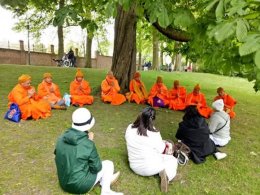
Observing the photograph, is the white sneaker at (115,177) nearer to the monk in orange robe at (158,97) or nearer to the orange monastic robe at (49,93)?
the orange monastic robe at (49,93)

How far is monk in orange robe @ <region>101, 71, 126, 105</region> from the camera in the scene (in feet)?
32.4

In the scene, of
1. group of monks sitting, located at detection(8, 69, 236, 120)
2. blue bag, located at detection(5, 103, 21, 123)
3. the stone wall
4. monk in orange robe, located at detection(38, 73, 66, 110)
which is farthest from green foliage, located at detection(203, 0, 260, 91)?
the stone wall

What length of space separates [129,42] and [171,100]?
7.33ft

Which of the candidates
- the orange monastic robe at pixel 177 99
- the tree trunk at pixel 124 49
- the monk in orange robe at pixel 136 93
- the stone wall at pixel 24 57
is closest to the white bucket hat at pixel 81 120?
the monk in orange robe at pixel 136 93

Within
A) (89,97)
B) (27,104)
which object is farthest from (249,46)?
(89,97)

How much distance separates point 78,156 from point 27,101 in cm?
383

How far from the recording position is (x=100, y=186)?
16.7ft

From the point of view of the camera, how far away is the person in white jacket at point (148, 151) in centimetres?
519

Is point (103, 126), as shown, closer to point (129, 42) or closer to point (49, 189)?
point (49, 189)

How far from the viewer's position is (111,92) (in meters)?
9.95

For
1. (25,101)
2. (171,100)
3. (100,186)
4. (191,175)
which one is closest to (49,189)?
(100,186)

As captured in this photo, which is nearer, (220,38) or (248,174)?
(220,38)

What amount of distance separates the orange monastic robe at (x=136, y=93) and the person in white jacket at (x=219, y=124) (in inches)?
138

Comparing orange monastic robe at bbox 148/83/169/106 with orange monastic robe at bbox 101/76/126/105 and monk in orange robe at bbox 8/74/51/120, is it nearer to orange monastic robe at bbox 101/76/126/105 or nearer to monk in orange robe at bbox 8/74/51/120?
orange monastic robe at bbox 101/76/126/105
